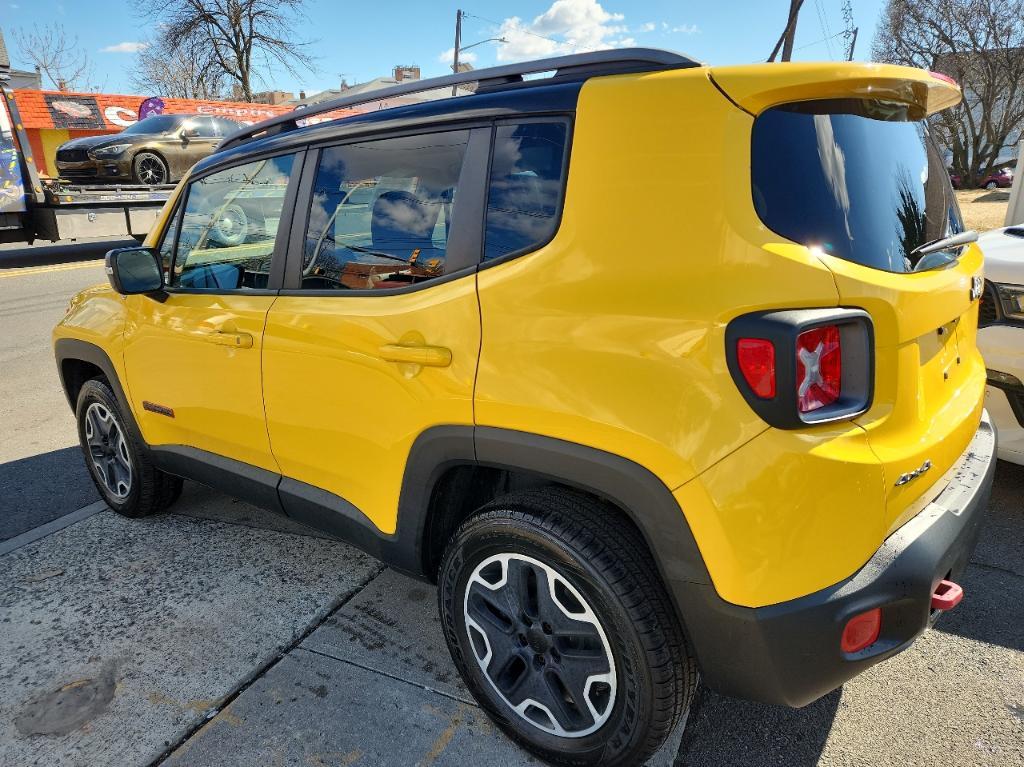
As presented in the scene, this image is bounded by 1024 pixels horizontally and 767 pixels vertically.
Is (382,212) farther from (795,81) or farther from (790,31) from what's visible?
(790,31)

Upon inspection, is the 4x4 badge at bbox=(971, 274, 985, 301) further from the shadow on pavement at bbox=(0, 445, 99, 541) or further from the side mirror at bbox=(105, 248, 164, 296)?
the shadow on pavement at bbox=(0, 445, 99, 541)

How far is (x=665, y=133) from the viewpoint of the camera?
5.65 feet

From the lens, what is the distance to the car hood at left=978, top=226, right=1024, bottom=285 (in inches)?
127

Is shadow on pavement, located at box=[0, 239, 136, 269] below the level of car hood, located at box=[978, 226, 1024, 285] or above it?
below

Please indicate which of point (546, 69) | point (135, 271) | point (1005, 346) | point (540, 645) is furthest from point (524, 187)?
point (1005, 346)

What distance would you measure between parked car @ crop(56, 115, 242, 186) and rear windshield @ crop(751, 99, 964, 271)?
13.6 m

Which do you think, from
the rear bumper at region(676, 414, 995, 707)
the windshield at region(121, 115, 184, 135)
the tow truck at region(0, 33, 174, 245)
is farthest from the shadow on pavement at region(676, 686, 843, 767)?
the windshield at region(121, 115, 184, 135)

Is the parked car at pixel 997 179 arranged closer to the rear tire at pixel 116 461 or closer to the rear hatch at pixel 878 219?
the rear hatch at pixel 878 219

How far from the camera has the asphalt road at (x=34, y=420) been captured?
394cm

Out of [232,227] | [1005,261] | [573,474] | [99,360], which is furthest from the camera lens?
[99,360]

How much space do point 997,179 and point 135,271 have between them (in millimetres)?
39216

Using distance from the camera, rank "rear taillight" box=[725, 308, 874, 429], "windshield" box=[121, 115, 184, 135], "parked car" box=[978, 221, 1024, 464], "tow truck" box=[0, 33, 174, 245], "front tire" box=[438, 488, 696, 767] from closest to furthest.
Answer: "rear taillight" box=[725, 308, 874, 429], "front tire" box=[438, 488, 696, 767], "parked car" box=[978, 221, 1024, 464], "tow truck" box=[0, 33, 174, 245], "windshield" box=[121, 115, 184, 135]

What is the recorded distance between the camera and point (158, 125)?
47.5 ft

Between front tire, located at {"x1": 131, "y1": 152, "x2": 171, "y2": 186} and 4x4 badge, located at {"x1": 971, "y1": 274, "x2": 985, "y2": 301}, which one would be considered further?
front tire, located at {"x1": 131, "y1": 152, "x2": 171, "y2": 186}
